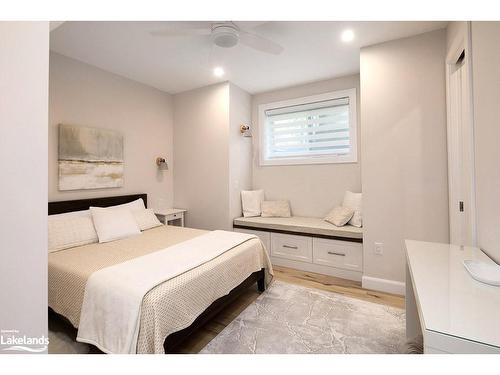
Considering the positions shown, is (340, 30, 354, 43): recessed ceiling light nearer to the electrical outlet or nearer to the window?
the window

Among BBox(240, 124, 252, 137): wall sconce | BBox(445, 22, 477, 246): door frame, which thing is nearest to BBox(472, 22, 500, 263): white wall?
BBox(445, 22, 477, 246): door frame

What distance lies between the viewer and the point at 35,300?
2.38 feet

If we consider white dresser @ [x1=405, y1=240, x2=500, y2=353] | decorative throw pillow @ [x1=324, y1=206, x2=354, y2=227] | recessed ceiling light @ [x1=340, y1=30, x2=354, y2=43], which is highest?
recessed ceiling light @ [x1=340, y1=30, x2=354, y2=43]

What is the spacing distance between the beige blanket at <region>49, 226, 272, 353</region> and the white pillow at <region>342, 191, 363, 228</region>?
1339 mm

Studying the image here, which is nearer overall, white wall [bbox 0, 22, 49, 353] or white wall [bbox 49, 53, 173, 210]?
white wall [bbox 0, 22, 49, 353]

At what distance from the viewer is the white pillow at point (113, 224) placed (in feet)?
8.19

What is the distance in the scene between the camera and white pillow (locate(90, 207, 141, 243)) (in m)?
2.50

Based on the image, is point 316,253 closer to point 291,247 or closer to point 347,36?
point 291,247

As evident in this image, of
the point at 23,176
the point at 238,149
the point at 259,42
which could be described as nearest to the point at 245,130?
the point at 238,149

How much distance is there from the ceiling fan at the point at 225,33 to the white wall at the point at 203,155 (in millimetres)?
1399

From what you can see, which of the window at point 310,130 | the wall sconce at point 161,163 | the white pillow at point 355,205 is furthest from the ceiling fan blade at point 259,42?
the wall sconce at point 161,163

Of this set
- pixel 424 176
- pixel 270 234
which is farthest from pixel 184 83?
pixel 424 176
